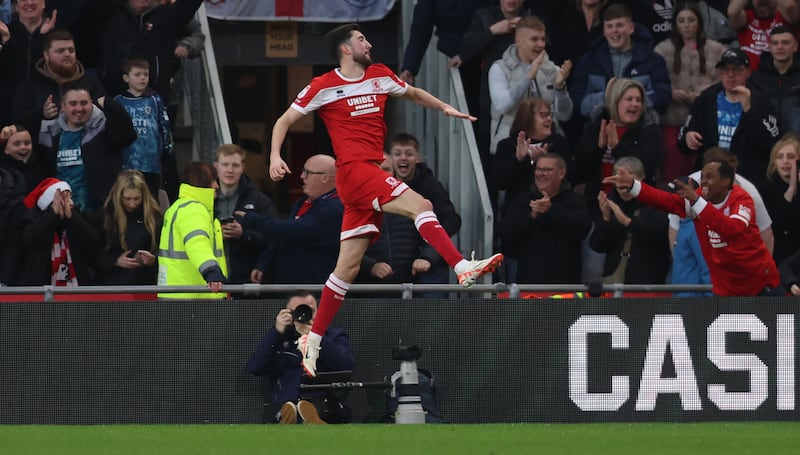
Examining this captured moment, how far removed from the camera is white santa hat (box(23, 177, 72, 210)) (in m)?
12.6

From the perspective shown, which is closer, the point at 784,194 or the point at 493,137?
the point at 784,194

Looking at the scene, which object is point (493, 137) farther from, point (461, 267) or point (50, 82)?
point (461, 267)

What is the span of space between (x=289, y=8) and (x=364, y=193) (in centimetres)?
577

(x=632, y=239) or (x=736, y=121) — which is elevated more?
(x=736, y=121)

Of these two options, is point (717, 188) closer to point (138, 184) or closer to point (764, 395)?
point (764, 395)

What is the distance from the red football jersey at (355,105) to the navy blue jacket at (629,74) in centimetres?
366

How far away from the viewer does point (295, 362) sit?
1153cm

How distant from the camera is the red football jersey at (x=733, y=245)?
1200 centimetres

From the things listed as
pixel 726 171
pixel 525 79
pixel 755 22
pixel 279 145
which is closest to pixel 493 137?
pixel 525 79

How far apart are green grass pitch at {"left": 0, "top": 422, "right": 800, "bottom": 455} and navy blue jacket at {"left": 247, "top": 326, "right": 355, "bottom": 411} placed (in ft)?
2.13

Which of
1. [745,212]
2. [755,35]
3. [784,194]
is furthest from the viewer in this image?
[755,35]

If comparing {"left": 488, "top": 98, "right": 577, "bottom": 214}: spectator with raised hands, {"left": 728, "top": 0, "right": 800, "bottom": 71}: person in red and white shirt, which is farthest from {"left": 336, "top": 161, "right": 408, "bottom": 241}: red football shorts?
{"left": 728, "top": 0, "right": 800, "bottom": 71}: person in red and white shirt

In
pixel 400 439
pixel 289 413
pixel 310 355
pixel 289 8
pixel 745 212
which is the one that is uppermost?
pixel 289 8

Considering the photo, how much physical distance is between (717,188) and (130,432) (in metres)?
4.65
